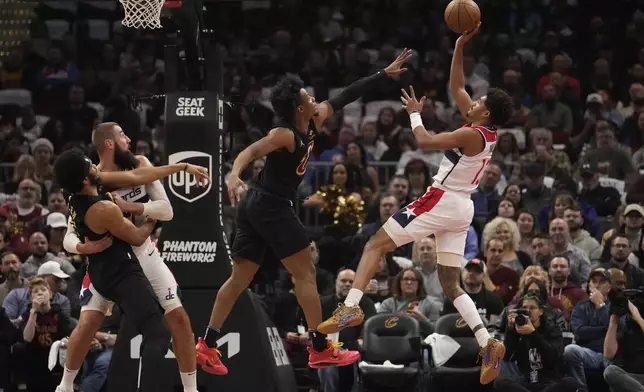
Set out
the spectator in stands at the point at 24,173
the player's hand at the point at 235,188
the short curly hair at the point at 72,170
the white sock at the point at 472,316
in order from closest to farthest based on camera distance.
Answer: the player's hand at the point at 235,188 → the short curly hair at the point at 72,170 → the white sock at the point at 472,316 → the spectator in stands at the point at 24,173

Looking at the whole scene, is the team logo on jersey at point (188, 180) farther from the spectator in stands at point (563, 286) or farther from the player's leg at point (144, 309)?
the spectator in stands at point (563, 286)

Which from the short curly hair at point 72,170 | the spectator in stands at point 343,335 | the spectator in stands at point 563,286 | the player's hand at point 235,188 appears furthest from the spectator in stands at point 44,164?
the player's hand at point 235,188

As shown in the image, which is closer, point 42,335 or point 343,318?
point 343,318

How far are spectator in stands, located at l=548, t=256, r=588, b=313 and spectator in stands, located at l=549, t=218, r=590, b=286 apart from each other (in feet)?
1.59

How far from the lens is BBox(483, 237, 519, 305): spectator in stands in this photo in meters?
14.5

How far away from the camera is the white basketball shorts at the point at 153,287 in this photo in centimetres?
1089

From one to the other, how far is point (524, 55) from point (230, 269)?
9.34m

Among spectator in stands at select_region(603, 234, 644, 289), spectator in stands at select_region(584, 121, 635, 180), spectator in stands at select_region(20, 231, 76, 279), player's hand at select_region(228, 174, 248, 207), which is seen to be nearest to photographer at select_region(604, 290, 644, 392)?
spectator in stands at select_region(603, 234, 644, 289)

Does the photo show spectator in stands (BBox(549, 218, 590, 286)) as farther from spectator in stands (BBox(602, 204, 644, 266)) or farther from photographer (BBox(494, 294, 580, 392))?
photographer (BBox(494, 294, 580, 392))

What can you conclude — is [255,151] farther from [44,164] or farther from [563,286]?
[44,164]

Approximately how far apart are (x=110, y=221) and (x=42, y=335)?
431 cm

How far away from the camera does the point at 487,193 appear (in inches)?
653

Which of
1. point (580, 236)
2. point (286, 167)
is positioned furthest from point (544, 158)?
point (286, 167)

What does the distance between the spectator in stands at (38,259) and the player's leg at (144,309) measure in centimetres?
524
